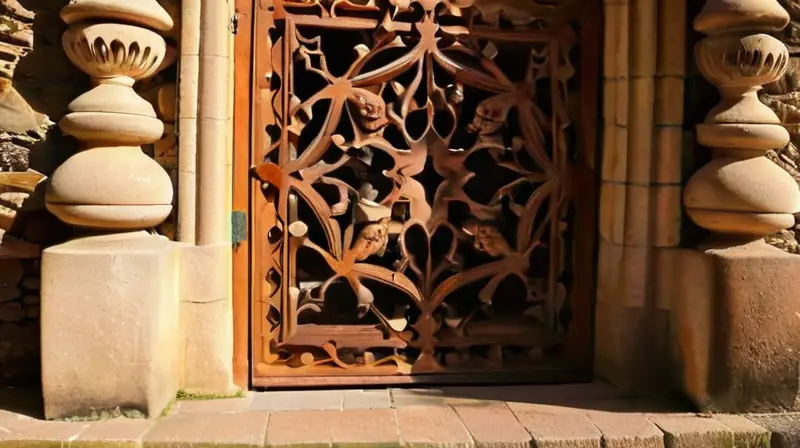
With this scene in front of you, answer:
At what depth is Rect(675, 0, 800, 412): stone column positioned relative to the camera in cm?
278

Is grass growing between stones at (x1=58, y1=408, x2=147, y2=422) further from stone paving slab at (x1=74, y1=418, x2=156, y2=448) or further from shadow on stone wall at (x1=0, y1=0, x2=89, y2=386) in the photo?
shadow on stone wall at (x1=0, y1=0, x2=89, y2=386)

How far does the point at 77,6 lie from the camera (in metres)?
2.56

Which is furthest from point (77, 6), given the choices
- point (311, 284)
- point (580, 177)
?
point (580, 177)

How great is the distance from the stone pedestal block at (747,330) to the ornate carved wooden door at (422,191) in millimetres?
593

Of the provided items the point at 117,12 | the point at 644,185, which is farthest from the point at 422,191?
the point at 117,12

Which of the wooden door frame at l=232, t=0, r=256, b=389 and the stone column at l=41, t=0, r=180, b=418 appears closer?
the stone column at l=41, t=0, r=180, b=418

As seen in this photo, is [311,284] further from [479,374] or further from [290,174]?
[479,374]

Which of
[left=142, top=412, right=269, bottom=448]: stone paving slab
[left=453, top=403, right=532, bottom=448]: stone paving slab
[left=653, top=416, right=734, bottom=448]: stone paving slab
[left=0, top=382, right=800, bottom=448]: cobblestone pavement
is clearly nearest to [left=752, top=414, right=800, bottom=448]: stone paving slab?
[left=0, top=382, right=800, bottom=448]: cobblestone pavement

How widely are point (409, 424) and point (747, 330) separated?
4.82 feet

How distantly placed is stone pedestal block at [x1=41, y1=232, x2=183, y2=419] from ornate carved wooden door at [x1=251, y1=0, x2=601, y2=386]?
1.82 ft

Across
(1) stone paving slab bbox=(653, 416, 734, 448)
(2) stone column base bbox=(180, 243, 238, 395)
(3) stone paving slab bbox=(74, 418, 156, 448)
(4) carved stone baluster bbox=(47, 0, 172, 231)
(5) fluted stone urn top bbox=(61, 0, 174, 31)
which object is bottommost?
(1) stone paving slab bbox=(653, 416, 734, 448)

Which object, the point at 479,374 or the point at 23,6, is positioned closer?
the point at 23,6

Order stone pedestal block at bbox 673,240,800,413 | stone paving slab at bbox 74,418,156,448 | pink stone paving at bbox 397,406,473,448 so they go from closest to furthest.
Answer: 1. stone paving slab at bbox 74,418,156,448
2. pink stone paving at bbox 397,406,473,448
3. stone pedestal block at bbox 673,240,800,413

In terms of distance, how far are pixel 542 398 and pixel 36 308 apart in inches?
89.2
